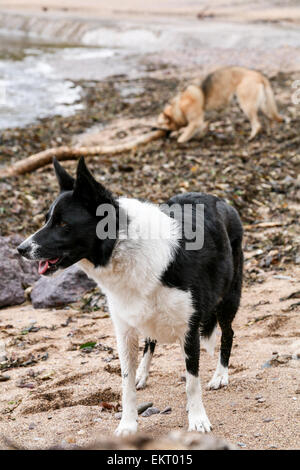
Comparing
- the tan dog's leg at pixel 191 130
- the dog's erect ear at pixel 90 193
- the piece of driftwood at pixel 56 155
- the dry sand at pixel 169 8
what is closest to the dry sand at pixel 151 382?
the dog's erect ear at pixel 90 193

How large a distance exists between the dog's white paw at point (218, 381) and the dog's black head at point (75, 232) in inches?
55.3

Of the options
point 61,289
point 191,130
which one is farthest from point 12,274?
point 191,130

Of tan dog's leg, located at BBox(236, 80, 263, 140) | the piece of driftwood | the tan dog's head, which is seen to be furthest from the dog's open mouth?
the tan dog's head

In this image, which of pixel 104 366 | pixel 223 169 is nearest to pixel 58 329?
pixel 104 366

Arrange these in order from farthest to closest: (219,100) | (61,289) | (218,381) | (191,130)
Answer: (219,100) → (191,130) → (61,289) → (218,381)

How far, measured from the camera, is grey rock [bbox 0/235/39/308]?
19.6 feet

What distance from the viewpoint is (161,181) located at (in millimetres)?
8516

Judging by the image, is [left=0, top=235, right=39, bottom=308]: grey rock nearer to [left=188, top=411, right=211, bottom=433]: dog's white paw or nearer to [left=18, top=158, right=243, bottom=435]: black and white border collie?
[left=18, top=158, right=243, bottom=435]: black and white border collie

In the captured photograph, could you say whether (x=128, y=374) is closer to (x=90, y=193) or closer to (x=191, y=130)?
(x=90, y=193)

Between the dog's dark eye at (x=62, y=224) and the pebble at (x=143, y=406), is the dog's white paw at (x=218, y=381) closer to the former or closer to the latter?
the pebble at (x=143, y=406)

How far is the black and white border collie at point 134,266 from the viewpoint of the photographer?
126 inches

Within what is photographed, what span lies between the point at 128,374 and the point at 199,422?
1.74 feet

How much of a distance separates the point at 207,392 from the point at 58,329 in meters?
1.76

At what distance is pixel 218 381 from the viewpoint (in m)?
4.04
